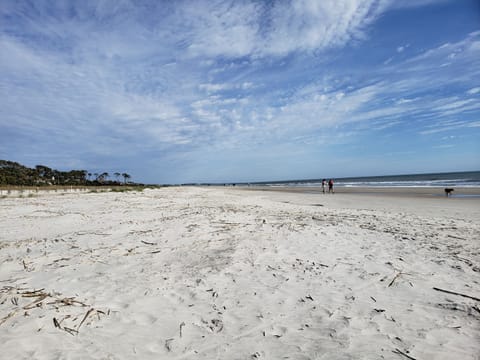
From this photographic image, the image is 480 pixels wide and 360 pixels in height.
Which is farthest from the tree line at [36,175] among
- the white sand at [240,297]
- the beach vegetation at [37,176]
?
the white sand at [240,297]

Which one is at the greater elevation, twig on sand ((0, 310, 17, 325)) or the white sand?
twig on sand ((0, 310, 17, 325))

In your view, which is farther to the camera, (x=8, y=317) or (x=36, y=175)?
(x=36, y=175)

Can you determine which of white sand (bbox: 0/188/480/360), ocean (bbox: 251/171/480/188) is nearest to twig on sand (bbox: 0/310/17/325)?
white sand (bbox: 0/188/480/360)

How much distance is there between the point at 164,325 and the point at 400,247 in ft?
16.1

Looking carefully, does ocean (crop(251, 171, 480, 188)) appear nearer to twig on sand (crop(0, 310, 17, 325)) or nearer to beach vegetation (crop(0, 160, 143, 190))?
twig on sand (crop(0, 310, 17, 325))

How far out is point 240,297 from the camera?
10.2ft

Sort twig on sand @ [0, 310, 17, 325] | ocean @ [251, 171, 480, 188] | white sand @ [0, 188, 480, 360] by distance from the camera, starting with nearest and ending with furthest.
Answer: white sand @ [0, 188, 480, 360], twig on sand @ [0, 310, 17, 325], ocean @ [251, 171, 480, 188]

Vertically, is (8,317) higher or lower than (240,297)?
higher

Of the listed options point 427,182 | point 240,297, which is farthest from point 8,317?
point 427,182

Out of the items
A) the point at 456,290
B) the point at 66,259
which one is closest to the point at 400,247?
the point at 456,290

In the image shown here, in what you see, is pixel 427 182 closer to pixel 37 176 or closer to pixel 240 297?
pixel 240 297

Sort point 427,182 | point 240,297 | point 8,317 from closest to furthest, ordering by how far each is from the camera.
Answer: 1. point 8,317
2. point 240,297
3. point 427,182

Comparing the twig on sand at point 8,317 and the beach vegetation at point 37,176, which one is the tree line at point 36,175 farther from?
the twig on sand at point 8,317

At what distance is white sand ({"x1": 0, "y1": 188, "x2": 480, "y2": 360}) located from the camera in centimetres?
220
